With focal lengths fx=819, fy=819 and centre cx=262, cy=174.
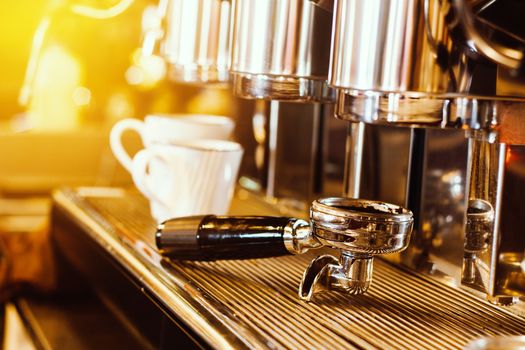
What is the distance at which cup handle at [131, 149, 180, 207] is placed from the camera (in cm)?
91

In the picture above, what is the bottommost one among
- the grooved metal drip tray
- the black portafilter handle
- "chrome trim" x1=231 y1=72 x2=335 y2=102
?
the grooved metal drip tray

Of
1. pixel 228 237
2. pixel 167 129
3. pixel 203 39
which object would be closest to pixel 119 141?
pixel 167 129

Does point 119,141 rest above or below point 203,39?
below

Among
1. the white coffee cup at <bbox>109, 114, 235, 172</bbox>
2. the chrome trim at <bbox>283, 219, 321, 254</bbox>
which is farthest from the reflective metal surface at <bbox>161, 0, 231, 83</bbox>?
the chrome trim at <bbox>283, 219, 321, 254</bbox>

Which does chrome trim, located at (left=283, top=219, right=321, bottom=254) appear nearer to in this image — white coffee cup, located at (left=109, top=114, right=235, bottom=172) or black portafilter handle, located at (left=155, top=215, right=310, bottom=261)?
black portafilter handle, located at (left=155, top=215, right=310, bottom=261)

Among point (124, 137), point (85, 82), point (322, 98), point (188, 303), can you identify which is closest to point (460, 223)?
point (322, 98)

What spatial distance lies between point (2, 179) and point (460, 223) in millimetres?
1352

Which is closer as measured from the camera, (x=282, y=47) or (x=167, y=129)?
(x=282, y=47)

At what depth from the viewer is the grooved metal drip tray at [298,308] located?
1.92ft

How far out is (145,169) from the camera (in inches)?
36.3

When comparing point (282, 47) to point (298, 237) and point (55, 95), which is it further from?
point (55, 95)

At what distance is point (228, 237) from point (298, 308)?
0.13 meters

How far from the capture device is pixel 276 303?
0.67m

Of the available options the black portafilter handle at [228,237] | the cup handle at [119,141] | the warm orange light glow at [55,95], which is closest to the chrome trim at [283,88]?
the black portafilter handle at [228,237]
